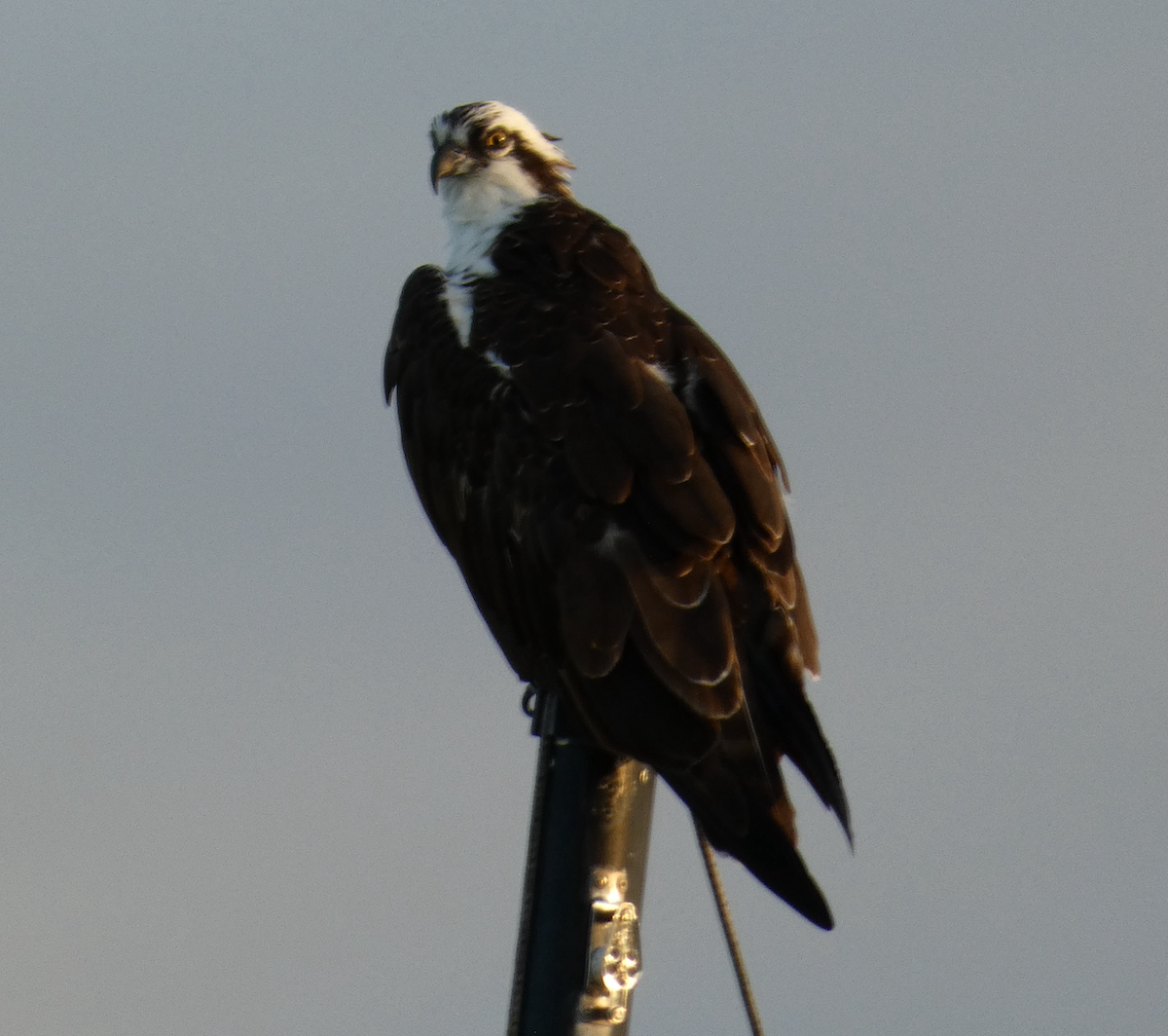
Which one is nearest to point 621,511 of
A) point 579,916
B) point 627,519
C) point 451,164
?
point 627,519

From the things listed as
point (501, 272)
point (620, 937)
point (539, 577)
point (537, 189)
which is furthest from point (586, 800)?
point (537, 189)

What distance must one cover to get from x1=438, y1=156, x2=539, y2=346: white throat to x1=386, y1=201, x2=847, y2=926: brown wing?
0.08m

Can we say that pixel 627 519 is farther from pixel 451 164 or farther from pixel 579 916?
pixel 451 164

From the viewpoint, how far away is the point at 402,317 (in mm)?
8797

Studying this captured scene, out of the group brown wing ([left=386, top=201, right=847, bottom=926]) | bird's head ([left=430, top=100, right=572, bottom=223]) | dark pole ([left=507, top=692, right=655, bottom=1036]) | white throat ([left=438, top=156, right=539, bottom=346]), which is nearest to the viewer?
dark pole ([left=507, top=692, right=655, bottom=1036])

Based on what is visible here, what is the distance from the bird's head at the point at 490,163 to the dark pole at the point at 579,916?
4102 mm

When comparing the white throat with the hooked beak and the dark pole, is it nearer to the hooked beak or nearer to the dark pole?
the hooked beak

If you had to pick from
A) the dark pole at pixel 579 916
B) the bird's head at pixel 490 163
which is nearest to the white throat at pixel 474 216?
the bird's head at pixel 490 163

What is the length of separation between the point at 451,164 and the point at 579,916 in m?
4.97

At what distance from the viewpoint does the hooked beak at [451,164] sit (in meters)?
10.2

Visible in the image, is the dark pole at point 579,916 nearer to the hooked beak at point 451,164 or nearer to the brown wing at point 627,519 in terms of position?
the brown wing at point 627,519

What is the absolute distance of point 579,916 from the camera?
632 cm

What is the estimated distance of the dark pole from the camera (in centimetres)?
629

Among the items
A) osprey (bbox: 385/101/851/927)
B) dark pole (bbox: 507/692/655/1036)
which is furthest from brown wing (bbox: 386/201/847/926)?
dark pole (bbox: 507/692/655/1036)
